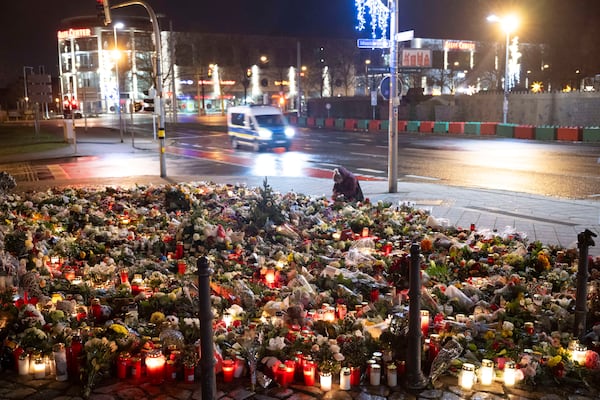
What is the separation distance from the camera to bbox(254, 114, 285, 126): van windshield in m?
28.9

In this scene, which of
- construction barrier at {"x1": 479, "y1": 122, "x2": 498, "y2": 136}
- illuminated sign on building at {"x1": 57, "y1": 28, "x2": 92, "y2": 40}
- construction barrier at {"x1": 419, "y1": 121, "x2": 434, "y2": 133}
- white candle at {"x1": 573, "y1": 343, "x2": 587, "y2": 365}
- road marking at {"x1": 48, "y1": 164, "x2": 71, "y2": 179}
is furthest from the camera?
illuminated sign on building at {"x1": 57, "y1": 28, "x2": 92, "y2": 40}

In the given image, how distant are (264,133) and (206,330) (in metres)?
25.2

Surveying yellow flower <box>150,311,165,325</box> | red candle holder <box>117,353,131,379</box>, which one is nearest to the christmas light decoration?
yellow flower <box>150,311,165,325</box>

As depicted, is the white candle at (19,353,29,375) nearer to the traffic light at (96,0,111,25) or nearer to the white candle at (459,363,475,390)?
the white candle at (459,363,475,390)

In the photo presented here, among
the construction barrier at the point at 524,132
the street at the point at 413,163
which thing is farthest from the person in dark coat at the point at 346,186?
the construction barrier at the point at 524,132

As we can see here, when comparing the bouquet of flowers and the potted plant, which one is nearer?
the bouquet of flowers

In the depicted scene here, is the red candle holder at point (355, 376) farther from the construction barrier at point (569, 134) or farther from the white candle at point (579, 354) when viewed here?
the construction barrier at point (569, 134)

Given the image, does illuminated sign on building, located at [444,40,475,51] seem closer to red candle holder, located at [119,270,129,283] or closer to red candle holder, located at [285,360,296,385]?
red candle holder, located at [119,270,129,283]

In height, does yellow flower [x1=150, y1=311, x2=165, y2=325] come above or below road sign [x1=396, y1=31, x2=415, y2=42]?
below

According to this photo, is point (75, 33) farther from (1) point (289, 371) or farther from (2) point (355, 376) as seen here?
(2) point (355, 376)

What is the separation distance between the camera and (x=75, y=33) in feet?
336

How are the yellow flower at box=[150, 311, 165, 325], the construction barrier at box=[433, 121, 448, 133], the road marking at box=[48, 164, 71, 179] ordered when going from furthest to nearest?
the construction barrier at box=[433, 121, 448, 133]
the road marking at box=[48, 164, 71, 179]
the yellow flower at box=[150, 311, 165, 325]

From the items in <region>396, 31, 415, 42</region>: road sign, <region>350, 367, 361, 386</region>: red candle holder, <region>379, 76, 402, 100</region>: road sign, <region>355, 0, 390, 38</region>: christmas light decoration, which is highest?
<region>355, 0, 390, 38</region>: christmas light decoration

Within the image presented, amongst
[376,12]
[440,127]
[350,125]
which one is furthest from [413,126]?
[376,12]
